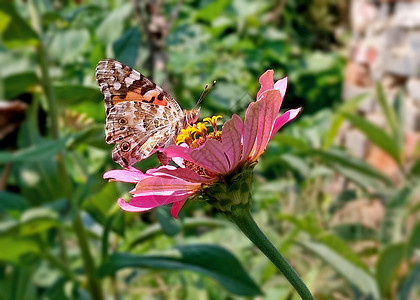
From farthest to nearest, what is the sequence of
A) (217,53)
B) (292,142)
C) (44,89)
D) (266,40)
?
(266,40)
(217,53)
(292,142)
(44,89)

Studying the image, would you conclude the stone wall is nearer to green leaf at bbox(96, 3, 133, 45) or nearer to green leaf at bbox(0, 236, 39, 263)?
green leaf at bbox(96, 3, 133, 45)

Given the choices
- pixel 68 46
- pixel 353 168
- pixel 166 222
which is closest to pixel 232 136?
pixel 166 222

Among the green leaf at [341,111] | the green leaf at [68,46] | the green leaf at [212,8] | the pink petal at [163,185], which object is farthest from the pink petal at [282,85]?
the green leaf at [212,8]

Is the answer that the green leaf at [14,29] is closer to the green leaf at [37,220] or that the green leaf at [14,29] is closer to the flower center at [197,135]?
the green leaf at [37,220]

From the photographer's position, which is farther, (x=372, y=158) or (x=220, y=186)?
(x=372, y=158)

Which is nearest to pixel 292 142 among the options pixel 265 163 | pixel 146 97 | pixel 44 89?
pixel 265 163

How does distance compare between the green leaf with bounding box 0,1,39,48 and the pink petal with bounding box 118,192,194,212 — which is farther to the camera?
the green leaf with bounding box 0,1,39,48

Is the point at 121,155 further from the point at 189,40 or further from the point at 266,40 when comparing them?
the point at 266,40

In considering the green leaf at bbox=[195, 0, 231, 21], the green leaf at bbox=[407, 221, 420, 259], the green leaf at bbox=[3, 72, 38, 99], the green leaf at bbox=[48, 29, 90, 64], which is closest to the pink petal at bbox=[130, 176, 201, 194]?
the green leaf at bbox=[3, 72, 38, 99]
